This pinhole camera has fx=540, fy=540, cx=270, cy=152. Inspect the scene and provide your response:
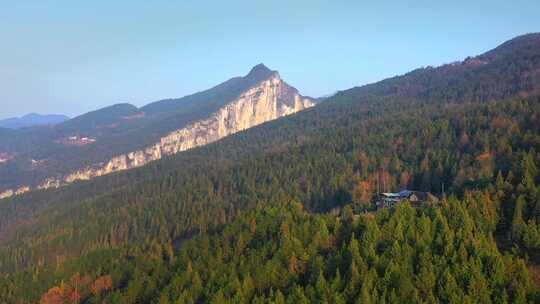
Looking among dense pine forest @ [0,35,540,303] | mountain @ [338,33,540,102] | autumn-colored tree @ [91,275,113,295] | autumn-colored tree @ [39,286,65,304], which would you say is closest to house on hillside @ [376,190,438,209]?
dense pine forest @ [0,35,540,303]

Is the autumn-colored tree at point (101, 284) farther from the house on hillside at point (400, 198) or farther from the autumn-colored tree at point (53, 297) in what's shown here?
the house on hillside at point (400, 198)

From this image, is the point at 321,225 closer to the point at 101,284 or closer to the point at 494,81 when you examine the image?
the point at 101,284

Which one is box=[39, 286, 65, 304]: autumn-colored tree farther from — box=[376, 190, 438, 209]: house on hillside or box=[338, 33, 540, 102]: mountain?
box=[338, 33, 540, 102]: mountain

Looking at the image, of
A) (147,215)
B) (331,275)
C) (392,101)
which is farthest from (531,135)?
(392,101)

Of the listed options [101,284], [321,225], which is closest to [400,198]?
[321,225]

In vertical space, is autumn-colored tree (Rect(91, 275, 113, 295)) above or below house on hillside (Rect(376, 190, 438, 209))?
below

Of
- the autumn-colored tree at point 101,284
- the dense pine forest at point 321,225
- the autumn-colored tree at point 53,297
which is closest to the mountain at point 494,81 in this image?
the dense pine forest at point 321,225

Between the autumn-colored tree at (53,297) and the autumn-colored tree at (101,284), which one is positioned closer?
the autumn-colored tree at (101,284)

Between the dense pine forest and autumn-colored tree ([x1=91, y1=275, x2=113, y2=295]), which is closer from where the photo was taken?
the dense pine forest
